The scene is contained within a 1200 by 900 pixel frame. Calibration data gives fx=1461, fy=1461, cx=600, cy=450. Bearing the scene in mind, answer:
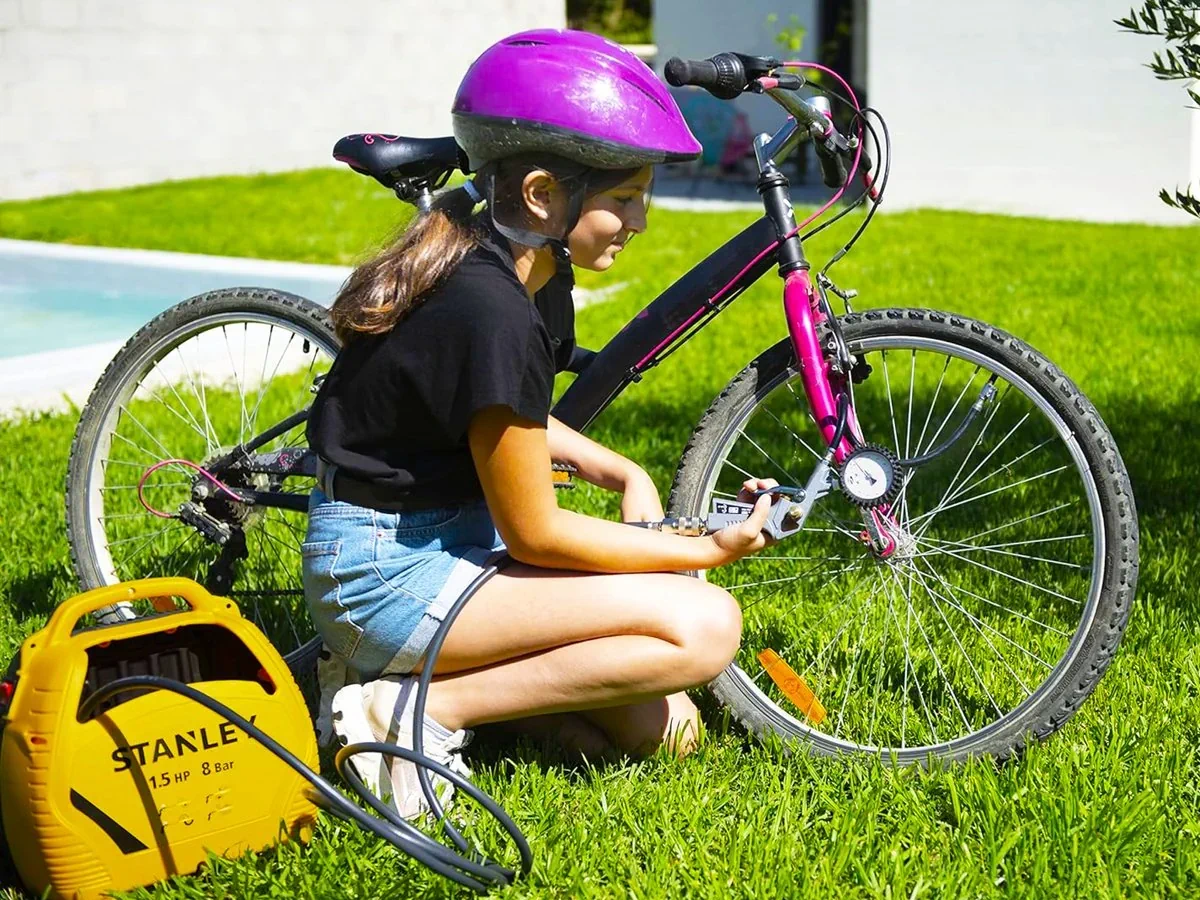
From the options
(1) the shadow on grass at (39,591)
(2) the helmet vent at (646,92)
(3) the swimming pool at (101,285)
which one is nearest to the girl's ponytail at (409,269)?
(2) the helmet vent at (646,92)

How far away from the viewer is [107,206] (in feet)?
37.6

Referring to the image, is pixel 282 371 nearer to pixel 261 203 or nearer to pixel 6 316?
pixel 6 316

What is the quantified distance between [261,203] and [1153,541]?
29.3 ft

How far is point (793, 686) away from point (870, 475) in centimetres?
45

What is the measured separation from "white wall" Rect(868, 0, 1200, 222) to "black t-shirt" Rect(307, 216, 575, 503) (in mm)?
10303

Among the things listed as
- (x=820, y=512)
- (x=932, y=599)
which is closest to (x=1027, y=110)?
(x=820, y=512)

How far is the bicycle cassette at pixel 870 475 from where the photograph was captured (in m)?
2.50

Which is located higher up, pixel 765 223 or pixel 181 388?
pixel 765 223

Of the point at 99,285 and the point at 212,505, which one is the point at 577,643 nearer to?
the point at 212,505

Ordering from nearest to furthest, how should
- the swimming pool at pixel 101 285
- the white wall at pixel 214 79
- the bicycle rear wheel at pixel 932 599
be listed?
the bicycle rear wheel at pixel 932 599, the swimming pool at pixel 101 285, the white wall at pixel 214 79

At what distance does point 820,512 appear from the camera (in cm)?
373

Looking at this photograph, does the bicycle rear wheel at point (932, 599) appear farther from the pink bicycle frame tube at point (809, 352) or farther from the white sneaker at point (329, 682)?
the white sneaker at point (329, 682)

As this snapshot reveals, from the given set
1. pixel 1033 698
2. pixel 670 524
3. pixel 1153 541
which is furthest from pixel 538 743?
pixel 1153 541

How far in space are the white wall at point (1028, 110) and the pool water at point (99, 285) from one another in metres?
6.64
